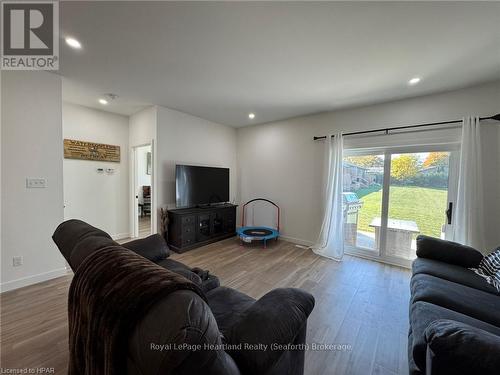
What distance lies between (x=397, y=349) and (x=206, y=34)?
10.2 ft

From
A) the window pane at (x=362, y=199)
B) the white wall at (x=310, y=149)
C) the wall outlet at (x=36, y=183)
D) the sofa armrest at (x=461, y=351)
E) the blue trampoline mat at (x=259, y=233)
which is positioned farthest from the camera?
the blue trampoline mat at (x=259, y=233)

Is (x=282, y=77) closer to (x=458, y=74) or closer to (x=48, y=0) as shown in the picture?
(x=458, y=74)

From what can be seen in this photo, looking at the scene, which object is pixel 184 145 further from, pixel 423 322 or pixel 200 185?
pixel 423 322

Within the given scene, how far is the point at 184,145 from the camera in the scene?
406cm

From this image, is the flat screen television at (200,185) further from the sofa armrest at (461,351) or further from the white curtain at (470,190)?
the white curtain at (470,190)

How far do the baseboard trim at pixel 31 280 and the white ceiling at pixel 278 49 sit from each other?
2516 millimetres

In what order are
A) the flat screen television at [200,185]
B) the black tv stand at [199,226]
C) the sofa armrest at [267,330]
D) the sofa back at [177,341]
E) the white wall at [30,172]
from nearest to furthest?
the sofa back at [177,341], the sofa armrest at [267,330], the white wall at [30,172], the black tv stand at [199,226], the flat screen television at [200,185]

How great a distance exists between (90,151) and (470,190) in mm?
5840

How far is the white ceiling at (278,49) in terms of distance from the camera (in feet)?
5.22

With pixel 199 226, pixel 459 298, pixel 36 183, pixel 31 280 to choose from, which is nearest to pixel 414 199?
pixel 459 298

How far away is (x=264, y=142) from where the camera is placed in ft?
15.4

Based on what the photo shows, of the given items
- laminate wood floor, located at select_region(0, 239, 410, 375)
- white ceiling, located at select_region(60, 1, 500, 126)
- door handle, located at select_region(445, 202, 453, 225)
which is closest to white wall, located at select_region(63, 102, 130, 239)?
white ceiling, located at select_region(60, 1, 500, 126)

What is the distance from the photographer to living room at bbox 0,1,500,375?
0.87 m

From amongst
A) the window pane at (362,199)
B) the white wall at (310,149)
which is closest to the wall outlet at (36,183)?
the white wall at (310,149)
